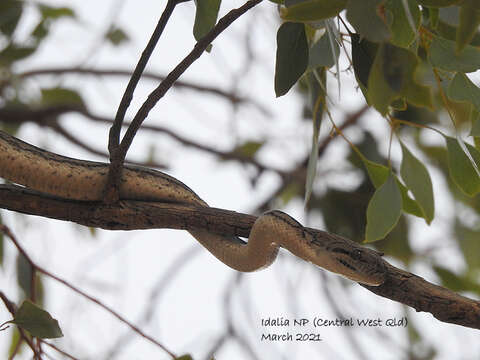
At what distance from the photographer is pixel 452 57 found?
4.10 ft

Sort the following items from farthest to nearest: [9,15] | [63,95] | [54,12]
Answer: [63,95] → [54,12] → [9,15]

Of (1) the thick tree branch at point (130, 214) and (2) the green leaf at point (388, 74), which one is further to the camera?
(1) the thick tree branch at point (130, 214)

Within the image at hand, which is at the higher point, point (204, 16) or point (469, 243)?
point (469, 243)

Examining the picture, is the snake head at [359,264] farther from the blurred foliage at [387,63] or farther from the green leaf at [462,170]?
the green leaf at [462,170]

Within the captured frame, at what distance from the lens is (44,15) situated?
3.07 meters

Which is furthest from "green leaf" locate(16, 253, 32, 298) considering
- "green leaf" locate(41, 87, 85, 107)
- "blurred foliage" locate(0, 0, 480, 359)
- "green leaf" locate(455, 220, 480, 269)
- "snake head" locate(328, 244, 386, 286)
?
"green leaf" locate(455, 220, 480, 269)

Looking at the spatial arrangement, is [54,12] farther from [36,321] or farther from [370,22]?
[370,22]

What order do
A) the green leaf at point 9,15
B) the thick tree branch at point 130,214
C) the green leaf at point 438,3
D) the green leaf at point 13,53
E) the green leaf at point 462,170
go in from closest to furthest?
the green leaf at point 438,3
the green leaf at point 462,170
the thick tree branch at point 130,214
the green leaf at point 9,15
the green leaf at point 13,53

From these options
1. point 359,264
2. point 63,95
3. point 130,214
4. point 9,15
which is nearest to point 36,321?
point 130,214

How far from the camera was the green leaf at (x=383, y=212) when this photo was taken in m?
1.37

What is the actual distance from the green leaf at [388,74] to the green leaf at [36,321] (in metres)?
0.82

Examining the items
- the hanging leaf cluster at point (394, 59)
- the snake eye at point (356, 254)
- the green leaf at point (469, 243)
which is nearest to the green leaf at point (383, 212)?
the hanging leaf cluster at point (394, 59)

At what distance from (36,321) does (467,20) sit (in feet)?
3.31

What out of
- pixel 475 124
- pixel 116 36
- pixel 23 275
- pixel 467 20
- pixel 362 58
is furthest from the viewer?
pixel 116 36
